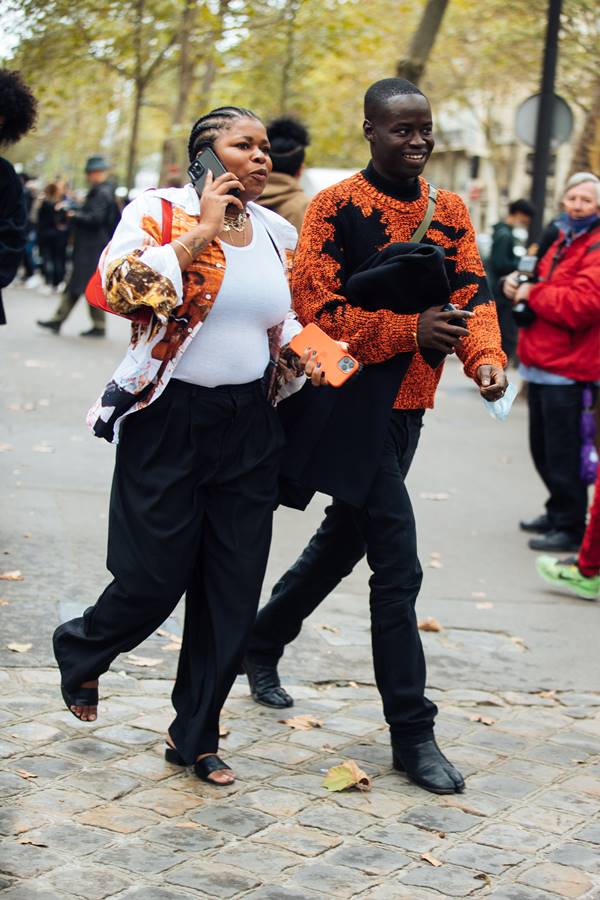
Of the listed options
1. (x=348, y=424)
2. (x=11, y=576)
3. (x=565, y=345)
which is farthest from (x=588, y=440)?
(x=348, y=424)

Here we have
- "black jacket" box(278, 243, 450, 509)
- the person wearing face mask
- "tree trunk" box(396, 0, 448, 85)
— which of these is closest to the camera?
"black jacket" box(278, 243, 450, 509)

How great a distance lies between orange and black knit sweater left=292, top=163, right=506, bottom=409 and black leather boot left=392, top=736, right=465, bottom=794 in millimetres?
1110

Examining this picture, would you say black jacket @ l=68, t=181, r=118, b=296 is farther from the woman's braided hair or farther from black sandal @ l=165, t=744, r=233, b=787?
black sandal @ l=165, t=744, r=233, b=787

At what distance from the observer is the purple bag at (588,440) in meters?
8.51

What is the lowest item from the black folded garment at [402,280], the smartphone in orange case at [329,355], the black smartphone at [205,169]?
the smartphone in orange case at [329,355]

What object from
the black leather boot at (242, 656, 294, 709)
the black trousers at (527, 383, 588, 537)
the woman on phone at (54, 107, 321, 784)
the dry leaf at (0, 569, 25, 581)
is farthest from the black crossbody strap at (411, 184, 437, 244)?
the black trousers at (527, 383, 588, 537)

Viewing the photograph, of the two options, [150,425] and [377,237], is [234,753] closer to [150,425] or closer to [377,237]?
[150,425]

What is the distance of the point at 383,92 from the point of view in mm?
4668

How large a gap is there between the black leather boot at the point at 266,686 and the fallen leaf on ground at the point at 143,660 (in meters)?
0.46

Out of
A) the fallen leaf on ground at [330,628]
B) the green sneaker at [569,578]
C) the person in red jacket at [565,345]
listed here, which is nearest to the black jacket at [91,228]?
the person in red jacket at [565,345]

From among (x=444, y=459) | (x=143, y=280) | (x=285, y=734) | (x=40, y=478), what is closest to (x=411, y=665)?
(x=285, y=734)

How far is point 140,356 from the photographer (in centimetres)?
432

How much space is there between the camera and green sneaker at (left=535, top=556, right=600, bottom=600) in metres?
7.32

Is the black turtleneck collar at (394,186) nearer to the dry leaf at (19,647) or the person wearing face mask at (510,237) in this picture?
the dry leaf at (19,647)
